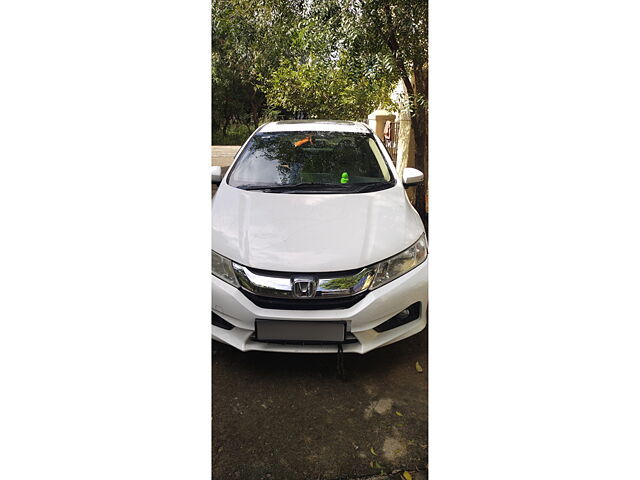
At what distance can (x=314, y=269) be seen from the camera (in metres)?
1.71

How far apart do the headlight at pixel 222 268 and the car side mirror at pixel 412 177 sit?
46.3 inches

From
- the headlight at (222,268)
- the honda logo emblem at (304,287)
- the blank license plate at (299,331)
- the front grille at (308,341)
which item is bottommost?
the front grille at (308,341)

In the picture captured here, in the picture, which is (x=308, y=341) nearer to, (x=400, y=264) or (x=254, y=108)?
(x=400, y=264)

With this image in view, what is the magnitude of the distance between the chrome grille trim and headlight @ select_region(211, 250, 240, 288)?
3 centimetres

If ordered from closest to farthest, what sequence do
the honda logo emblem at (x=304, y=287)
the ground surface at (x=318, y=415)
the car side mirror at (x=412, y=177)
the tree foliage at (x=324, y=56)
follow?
the ground surface at (x=318, y=415), the honda logo emblem at (x=304, y=287), the tree foliage at (x=324, y=56), the car side mirror at (x=412, y=177)

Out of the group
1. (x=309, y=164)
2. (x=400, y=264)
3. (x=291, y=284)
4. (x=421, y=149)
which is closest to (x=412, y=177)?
(x=421, y=149)

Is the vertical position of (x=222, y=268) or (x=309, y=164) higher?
(x=309, y=164)

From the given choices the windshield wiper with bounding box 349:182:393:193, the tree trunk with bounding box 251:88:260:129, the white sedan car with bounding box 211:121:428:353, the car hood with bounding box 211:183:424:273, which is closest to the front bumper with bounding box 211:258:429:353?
the white sedan car with bounding box 211:121:428:353

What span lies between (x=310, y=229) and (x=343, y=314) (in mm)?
416

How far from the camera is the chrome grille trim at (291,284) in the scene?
5.58ft

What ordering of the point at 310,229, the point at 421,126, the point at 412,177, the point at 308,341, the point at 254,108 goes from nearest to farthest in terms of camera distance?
the point at 308,341, the point at 310,229, the point at 254,108, the point at 421,126, the point at 412,177

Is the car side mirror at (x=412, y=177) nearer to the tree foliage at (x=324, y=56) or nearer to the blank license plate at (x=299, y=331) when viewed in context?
the tree foliage at (x=324, y=56)

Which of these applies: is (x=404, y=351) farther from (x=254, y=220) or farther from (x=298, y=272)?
(x=254, y=220)

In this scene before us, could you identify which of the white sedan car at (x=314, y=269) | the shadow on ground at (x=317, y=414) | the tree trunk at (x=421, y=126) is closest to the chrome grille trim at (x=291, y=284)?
the white sedan car at (x=314, y=269)
